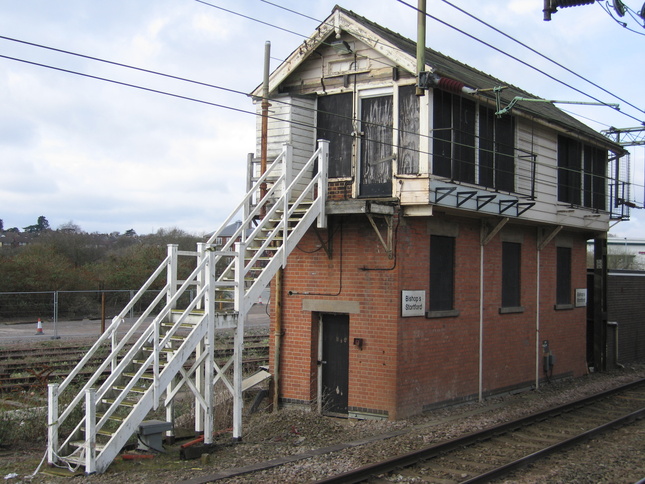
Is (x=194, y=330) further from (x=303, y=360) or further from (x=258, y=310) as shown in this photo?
(x=258, y=310)

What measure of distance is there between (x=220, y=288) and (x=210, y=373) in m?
1.29

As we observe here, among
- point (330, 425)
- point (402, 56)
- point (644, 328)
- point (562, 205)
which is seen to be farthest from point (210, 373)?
point (644, 328)

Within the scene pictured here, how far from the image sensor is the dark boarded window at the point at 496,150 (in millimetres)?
14070

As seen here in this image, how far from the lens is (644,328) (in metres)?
22.6

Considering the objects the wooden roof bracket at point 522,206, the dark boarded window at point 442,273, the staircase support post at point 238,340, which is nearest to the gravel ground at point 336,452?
the staircase support post at point 238,340

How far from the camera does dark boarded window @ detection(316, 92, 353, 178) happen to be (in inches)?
518

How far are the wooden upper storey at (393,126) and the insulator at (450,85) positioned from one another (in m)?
0.03

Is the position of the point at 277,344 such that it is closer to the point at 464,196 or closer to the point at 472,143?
the point at 464,196

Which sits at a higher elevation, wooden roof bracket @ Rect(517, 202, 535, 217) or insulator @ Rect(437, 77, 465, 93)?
insulator @ Rect(437, 77, 465, 93)

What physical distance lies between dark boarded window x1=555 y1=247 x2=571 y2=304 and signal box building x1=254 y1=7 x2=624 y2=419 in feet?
10.2

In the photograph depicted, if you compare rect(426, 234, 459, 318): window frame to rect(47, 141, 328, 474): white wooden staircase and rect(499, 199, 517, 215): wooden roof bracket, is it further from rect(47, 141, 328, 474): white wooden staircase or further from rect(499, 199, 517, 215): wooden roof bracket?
rect(47, 141, 328, 474): white wooden staircase

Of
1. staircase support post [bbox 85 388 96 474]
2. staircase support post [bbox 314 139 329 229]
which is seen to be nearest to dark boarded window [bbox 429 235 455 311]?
staircase support post [bbox 314 139 329 229]

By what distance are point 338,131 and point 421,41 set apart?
246 centimetres

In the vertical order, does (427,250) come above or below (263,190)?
below
